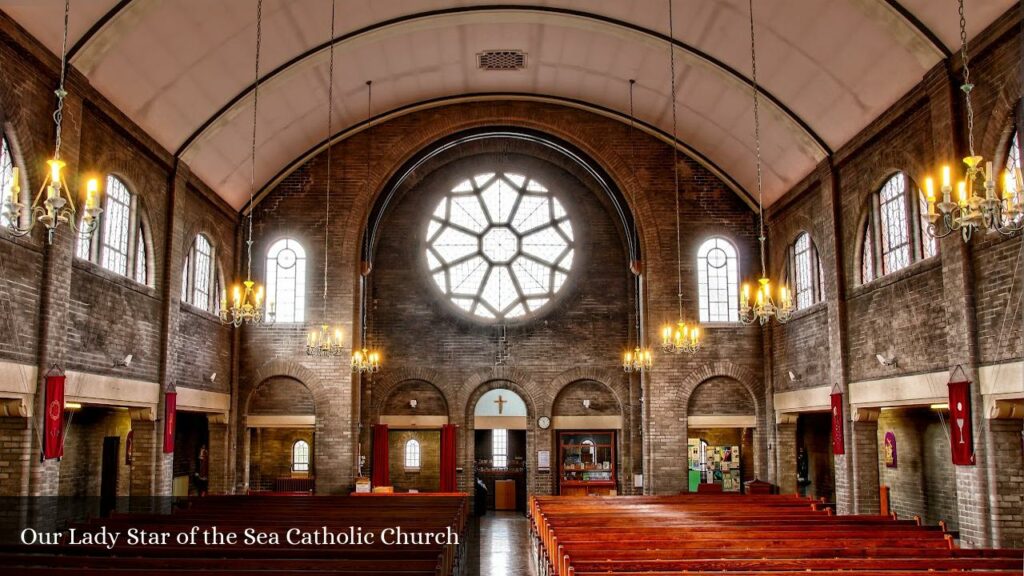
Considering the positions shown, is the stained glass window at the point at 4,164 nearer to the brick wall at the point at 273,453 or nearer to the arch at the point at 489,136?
the arch at the point at 489,136

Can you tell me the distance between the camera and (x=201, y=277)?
19.8 m

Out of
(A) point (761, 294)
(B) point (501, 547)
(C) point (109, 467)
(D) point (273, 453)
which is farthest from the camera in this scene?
(D) point (273, 453)

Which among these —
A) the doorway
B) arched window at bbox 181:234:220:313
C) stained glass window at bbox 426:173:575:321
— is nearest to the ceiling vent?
stained glass window at bbox 426:173:575:321

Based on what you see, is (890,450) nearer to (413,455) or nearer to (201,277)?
(413,455)

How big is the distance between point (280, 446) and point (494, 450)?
5.99 metres

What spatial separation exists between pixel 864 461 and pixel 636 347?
25.9ft

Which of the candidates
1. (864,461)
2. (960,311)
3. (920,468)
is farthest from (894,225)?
(920,468)

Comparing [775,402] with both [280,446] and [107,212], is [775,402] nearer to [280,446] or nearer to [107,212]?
[280,446]

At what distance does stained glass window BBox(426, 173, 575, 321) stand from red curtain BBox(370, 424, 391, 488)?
165 inches

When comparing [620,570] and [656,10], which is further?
[656,10]

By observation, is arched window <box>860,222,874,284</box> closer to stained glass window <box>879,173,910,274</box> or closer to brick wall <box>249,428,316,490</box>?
stained glass window <box>879,173,910,274</box>

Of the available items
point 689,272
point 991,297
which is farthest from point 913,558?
point 689,272

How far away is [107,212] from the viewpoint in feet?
49.7

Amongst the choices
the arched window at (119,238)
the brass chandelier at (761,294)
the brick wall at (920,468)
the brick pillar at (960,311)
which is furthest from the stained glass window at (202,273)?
the brick wall at (920,468)
